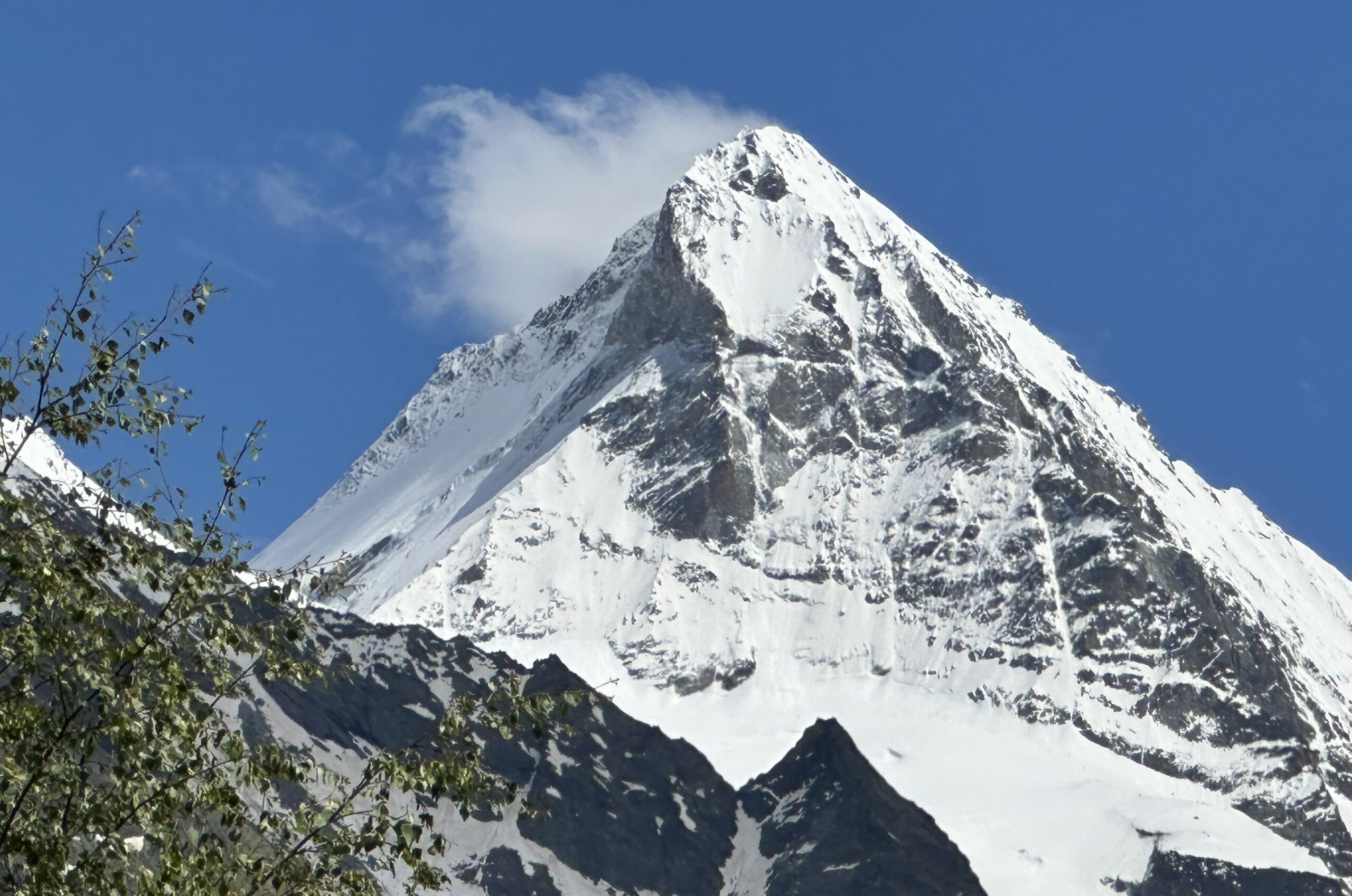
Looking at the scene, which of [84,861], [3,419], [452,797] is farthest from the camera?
[452,797]

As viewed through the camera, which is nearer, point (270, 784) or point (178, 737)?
point (178, 737)

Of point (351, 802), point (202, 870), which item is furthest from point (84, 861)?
point (351, 802)

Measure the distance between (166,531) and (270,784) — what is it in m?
2.43

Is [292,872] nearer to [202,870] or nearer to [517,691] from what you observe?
[202,870]

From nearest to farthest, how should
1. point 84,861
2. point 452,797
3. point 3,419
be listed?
point 84,861 → point 3,419 → point 452,797

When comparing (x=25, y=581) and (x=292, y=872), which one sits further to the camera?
(x=292, y=872)

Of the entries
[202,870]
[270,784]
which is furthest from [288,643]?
[202,870]

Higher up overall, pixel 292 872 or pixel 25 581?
pixel 25 581

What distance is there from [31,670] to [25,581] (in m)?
0.74

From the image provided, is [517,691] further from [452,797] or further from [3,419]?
[3,419]

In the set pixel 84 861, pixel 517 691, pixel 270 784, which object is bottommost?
pixel 84 861

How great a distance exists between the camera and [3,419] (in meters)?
19.5

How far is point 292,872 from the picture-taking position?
1977cm

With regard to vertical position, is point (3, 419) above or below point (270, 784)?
above
